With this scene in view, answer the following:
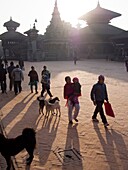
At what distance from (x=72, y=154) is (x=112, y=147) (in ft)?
3.62

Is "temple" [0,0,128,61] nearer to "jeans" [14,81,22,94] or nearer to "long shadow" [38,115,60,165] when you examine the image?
"jeans" [14,81,22,94]

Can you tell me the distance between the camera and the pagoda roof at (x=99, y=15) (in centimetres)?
5509

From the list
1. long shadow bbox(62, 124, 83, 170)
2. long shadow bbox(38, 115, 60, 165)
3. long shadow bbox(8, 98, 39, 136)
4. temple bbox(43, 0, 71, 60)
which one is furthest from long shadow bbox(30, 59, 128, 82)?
temple bbox(43, 0, 71, 60)

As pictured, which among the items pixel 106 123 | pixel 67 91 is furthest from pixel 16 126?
pixel 106 123

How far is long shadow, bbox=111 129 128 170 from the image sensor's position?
6062mm

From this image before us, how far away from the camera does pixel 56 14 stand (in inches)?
2231

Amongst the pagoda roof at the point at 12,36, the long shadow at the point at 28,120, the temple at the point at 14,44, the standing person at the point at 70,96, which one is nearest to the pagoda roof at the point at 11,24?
the pagoda roof at the point at 12,36

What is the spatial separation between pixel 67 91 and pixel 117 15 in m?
50.0

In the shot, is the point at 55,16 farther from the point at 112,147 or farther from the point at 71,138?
the point at 112,147

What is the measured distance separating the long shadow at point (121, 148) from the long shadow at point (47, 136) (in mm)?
1654

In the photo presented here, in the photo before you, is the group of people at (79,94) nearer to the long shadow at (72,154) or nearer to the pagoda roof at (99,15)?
the long shadow at (72,154)

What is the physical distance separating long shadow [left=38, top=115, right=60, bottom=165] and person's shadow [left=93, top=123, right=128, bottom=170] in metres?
1.30

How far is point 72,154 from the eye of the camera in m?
6.52

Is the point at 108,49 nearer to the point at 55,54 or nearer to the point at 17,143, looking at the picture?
the point at 55,54
